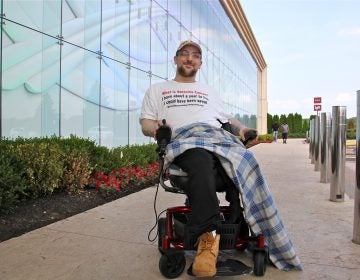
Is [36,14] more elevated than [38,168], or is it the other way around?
[36,14]

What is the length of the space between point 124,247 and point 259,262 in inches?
52.0

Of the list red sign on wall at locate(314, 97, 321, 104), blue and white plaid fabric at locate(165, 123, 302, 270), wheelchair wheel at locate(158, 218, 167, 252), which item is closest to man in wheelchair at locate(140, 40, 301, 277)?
blue and white plaid fabric at locate(165, 123, 302, 270)

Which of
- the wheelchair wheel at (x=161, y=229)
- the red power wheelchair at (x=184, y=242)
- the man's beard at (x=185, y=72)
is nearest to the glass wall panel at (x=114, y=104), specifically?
the man's beard at (x=185, y=72)

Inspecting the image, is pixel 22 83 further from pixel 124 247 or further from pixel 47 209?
pixel 124 247

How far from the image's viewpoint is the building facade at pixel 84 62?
26.0ft

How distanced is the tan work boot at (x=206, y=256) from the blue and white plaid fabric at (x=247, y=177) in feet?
1.30

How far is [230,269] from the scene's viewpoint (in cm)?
296

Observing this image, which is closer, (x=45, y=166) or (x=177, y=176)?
(x=177, y=176)

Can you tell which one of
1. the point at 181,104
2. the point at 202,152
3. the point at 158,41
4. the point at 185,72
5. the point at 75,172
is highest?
the point at 158,41

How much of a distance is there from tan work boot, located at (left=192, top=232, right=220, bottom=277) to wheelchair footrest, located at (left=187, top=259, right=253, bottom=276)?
9 centimetres

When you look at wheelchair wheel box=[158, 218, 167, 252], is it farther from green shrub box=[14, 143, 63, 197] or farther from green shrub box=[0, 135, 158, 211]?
green shrub box=[14, 143, 63, 197]

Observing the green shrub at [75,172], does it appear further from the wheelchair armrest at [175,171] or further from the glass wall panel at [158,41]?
the glass wall panel at [158,41]

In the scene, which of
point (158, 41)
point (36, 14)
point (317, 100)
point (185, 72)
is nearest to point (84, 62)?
point (36, 14)

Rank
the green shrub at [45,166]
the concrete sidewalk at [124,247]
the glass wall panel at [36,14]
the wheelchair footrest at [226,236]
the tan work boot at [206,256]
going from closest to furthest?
the tan work boot at [206,256] < the wheelchair footrest at [226,236] < the concrete sidewalk at [124,247] < the green shrub at [45,166] < the glass wall panel at [36,14]
